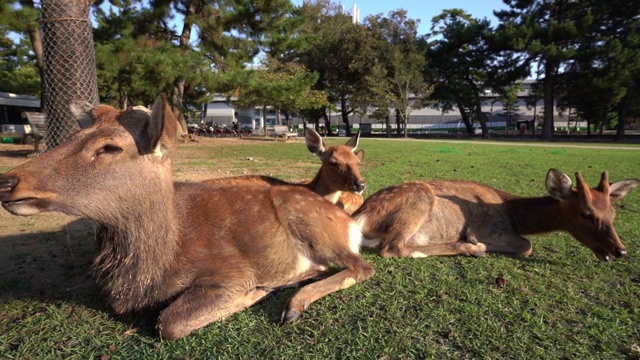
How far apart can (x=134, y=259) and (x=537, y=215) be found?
4314 mm

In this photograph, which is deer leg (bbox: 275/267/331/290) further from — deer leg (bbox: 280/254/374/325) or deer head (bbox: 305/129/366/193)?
deer head (bbox: 305/129/366/193)

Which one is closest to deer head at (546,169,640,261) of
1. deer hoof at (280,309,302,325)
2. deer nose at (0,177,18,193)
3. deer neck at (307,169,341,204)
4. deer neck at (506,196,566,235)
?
deer neck at (506,196,566,235)

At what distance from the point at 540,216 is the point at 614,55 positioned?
3497 cm

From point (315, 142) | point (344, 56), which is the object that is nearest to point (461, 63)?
point (344, 56)

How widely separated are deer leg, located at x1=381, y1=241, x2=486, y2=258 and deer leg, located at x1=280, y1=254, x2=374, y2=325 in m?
0.95

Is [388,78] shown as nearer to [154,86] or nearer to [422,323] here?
[154,86]

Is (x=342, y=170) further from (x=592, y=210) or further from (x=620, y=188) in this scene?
(x=620, y=188)

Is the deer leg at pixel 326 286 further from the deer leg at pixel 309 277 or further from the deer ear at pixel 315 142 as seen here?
the deer ear at pixel 315 142

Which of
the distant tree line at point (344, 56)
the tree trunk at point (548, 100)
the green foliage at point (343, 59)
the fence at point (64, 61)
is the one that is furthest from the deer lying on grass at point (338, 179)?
the green foliage at point (343, 59)

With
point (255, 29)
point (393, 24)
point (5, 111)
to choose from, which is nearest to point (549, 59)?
point (393, 24)

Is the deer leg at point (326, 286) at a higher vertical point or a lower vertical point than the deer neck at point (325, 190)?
lower

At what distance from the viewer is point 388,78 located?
44.1 meters

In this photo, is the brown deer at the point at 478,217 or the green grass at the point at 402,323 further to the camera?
the brown deer at the point at 478,217

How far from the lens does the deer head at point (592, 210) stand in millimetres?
3857
